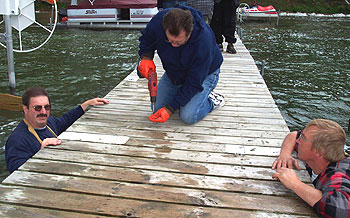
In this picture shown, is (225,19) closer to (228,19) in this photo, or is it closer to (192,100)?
(228,19)

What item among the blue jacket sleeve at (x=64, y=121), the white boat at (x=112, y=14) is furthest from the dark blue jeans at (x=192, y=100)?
the white boat at (x=112, y=14)

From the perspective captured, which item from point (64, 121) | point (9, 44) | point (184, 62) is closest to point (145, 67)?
point (184, 62)

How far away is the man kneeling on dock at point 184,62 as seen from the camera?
2.94 meters

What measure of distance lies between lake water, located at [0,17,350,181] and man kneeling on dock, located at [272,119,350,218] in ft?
10.2

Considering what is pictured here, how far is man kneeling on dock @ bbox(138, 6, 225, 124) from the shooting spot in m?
2.94

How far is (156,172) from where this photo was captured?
2443 millimetres

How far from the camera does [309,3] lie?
32.9 m

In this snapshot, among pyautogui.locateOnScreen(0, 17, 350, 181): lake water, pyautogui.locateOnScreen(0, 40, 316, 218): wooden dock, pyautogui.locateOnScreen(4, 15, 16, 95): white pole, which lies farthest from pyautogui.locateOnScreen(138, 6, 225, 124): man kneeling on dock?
pyautogui.locateOnScreen(4, 15, 16, 95): white pole

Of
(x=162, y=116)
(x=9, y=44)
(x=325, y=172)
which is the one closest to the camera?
(x=325, y=172)

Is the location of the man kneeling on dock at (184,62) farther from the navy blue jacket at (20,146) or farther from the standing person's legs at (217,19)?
the standing person's legs at (217,19)

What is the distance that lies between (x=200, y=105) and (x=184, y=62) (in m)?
0.52

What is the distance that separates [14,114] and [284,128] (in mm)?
4360

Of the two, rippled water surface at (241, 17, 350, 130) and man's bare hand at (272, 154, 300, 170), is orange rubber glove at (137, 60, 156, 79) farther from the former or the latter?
rippled water surface at (241, 17, 350, 130)

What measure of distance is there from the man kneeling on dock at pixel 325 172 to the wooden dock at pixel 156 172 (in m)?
0.09
